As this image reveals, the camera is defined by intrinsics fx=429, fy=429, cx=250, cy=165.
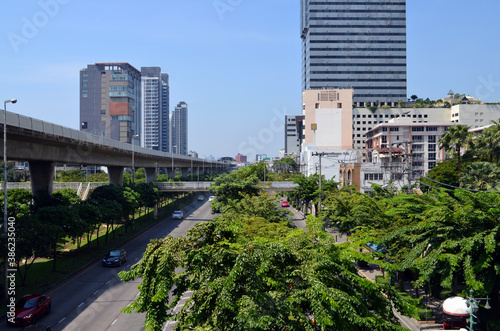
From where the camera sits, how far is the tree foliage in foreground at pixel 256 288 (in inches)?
406

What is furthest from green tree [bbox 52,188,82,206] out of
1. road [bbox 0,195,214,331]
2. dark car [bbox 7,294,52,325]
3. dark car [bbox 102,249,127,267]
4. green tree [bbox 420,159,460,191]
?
green tree [bbox 420,159,460,191]

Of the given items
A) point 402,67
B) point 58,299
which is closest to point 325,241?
point 58,299

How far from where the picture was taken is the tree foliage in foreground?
10.3m

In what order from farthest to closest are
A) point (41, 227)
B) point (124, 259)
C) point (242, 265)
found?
point (124, 259), point (41, 227), point (242, 265)

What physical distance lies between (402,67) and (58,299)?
15909cm

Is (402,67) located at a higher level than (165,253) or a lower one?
higher

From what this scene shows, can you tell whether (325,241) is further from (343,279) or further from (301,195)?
(301,195)

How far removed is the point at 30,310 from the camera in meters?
22.2

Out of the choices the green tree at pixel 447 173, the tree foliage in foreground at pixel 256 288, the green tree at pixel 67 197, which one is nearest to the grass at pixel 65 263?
the green tree at pixel 67 197

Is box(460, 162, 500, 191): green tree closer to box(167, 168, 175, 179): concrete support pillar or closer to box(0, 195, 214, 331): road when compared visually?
box(0, 195, 214, 331): road

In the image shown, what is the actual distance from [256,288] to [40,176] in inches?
1483

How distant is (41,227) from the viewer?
97.3 ft

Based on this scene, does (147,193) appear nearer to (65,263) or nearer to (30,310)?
(65,263)

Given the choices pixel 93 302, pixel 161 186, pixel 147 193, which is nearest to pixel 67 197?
pixel 147 193
